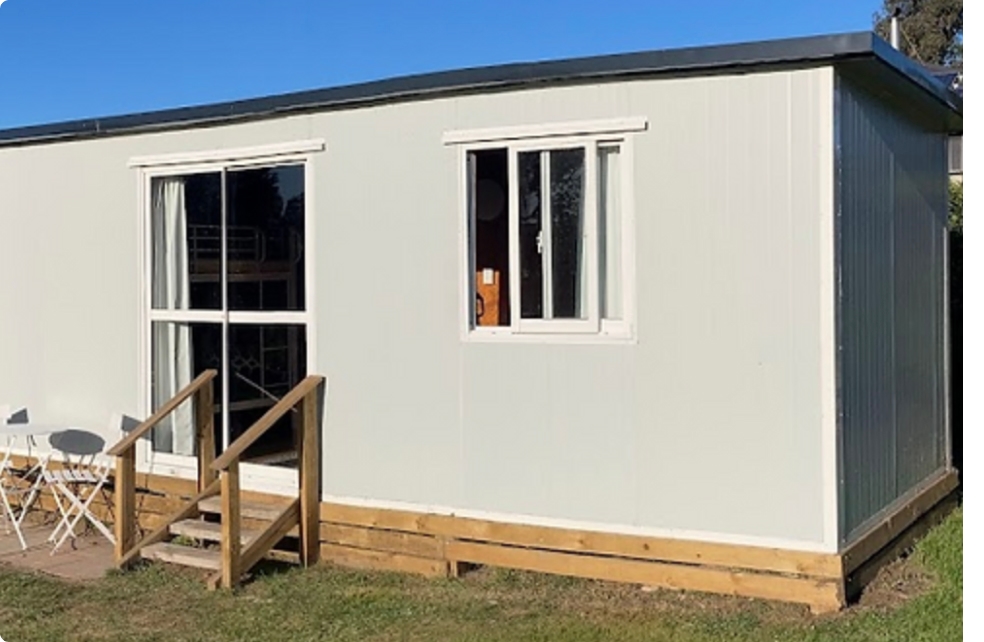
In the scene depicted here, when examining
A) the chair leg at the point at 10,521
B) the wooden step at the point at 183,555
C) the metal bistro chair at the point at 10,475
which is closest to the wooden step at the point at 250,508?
the wooden step at the point at 183,555

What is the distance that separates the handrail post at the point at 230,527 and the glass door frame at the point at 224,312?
0.66m

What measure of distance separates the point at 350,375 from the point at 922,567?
3.15 metres

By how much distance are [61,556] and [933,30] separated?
89.5 ft

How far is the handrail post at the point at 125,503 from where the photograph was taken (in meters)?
6.31

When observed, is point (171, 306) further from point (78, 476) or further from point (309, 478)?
point (309, 478)

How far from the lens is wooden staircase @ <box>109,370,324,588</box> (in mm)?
5773

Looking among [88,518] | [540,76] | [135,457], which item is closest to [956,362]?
[540,76]

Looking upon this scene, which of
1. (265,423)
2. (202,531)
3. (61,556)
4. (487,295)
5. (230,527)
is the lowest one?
(61,556)

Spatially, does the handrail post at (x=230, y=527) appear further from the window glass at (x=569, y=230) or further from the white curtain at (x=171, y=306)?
the window glass at (x=569, y=230)

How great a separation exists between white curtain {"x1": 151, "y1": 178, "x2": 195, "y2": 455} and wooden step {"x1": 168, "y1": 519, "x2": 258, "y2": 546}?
73 centimetres

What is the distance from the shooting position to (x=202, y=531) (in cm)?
616

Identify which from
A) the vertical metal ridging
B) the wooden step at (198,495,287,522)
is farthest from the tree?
the wooden step at (198,495,287,522)

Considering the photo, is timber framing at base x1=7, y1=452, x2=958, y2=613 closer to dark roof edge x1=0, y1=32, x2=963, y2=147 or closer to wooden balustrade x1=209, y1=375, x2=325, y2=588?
wooden balustrade x1=209, y1=375, x2=325, y2=588
